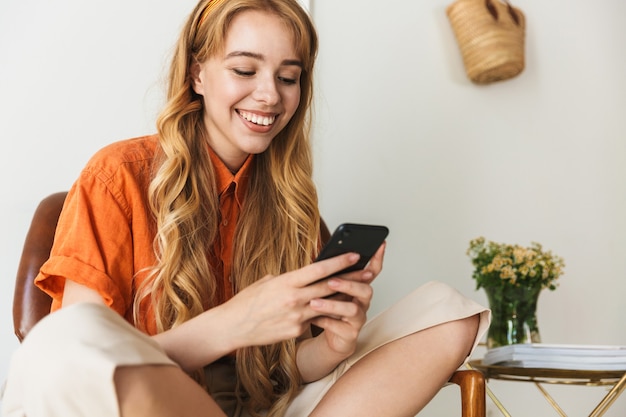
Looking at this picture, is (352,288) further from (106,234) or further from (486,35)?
(486,35)

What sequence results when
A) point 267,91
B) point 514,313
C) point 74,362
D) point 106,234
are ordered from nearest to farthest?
point 74,362, point 106,234, point 267,91, point 514,313

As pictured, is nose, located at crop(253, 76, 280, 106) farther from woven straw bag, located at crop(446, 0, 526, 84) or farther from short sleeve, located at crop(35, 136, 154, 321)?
woven straw bag, located at crop(446, 0, 526, 84)

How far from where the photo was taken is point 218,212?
1548 millimetres

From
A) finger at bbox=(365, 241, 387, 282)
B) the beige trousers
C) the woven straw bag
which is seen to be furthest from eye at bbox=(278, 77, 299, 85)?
the woven straw bag

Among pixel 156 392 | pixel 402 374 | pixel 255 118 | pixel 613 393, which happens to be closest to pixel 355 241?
pixel 402 374

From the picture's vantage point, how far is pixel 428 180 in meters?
2.35

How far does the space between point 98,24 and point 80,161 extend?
0.36m

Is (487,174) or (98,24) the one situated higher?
(98,24)

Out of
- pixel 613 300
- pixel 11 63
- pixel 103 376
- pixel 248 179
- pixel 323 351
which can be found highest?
pixel 11 63

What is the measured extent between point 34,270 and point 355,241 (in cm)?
76

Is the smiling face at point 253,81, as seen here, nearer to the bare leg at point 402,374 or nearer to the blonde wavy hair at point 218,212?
the blonde wavy hair at point 218,212

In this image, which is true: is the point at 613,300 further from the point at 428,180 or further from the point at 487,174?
the point at 428,180

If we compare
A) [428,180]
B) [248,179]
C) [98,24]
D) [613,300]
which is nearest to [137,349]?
[248,179]

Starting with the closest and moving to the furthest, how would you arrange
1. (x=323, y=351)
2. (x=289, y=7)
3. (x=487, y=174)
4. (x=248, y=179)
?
(x=323, y=351), (x=289, y=7), (x=248, y=179), (x=487, y=174)
